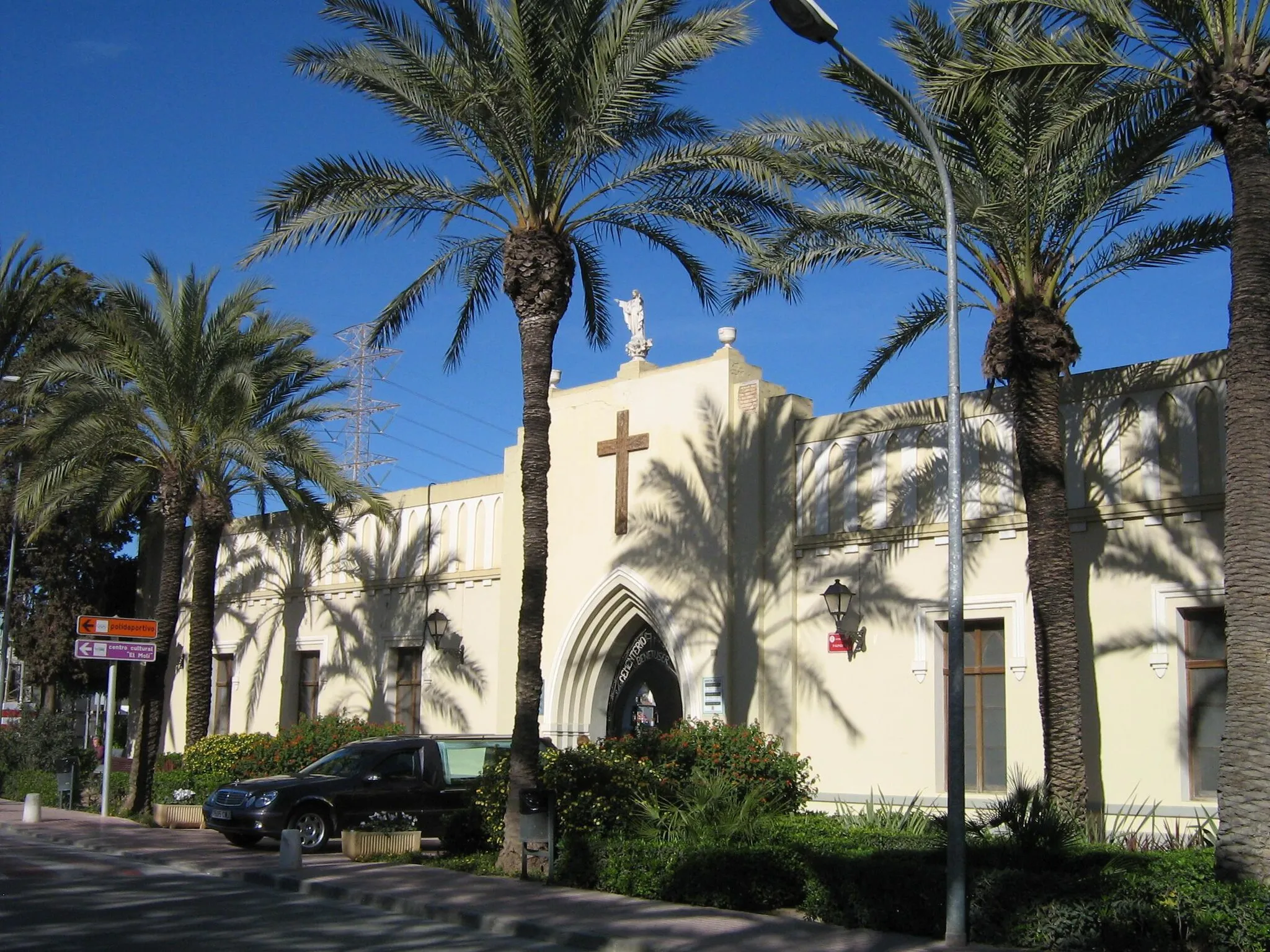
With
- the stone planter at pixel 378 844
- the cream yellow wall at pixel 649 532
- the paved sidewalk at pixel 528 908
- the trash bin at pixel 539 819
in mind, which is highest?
the cream yellow wall at pixel 649 532

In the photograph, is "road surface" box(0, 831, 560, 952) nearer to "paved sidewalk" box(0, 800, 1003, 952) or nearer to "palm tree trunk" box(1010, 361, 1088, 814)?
"paved sidewalk" box(0, 800, 1003, 952)

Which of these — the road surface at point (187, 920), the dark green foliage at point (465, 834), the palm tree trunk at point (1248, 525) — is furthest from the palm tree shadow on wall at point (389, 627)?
the palm tree trunk at point (1248, 525)

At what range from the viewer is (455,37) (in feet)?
49.5

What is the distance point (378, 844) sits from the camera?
16516 millimetres

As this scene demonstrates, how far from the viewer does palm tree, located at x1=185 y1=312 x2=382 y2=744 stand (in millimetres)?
22469

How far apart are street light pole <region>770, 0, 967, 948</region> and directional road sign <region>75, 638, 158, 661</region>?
15225 mm

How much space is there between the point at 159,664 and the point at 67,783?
386 centimetres

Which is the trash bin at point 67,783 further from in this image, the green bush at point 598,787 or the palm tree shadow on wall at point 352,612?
the green bush at point 598,787

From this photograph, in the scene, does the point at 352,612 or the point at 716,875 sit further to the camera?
the point at 352,612

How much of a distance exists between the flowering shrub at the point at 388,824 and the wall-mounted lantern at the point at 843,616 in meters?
6.19

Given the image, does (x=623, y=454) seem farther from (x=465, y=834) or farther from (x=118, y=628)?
(x=118, y=628)

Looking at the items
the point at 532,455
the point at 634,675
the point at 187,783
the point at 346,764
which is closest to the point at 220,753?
the point at 187,783

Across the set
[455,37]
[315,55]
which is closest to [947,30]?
[455,37]

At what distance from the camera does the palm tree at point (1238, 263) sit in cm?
1043
